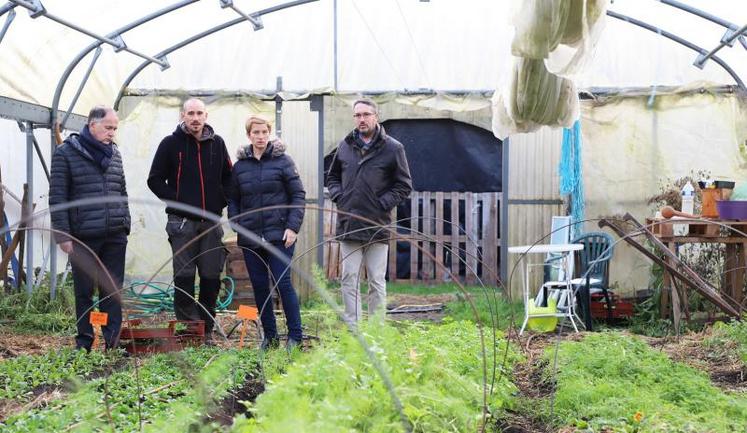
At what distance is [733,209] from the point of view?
245 inches

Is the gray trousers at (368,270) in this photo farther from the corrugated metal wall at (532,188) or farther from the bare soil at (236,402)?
the corrugated metal wall at (532,188)

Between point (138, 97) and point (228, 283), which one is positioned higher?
point (138, 97)

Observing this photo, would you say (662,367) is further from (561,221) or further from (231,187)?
(561,221)

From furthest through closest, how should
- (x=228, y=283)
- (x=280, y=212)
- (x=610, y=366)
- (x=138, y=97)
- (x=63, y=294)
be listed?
(x=138, y=97) < (x=228, y=283) < (x=63, y=294) < (x=280, y=212) < (x=610, y=366)

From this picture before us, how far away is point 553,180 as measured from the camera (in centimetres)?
823

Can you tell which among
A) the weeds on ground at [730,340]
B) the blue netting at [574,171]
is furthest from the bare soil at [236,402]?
the blue netting at [574,171]

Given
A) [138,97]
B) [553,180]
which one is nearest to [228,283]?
[138,97]

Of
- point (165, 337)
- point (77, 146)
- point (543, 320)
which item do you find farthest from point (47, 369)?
point (543, 320)

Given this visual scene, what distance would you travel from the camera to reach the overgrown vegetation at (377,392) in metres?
2.72

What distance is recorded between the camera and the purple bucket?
20.3 ft

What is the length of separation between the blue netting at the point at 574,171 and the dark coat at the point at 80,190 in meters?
4.55

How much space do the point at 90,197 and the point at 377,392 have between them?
2.60m

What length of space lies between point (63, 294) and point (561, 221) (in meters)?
4.63

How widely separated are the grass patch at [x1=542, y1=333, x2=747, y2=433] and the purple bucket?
2.09m
